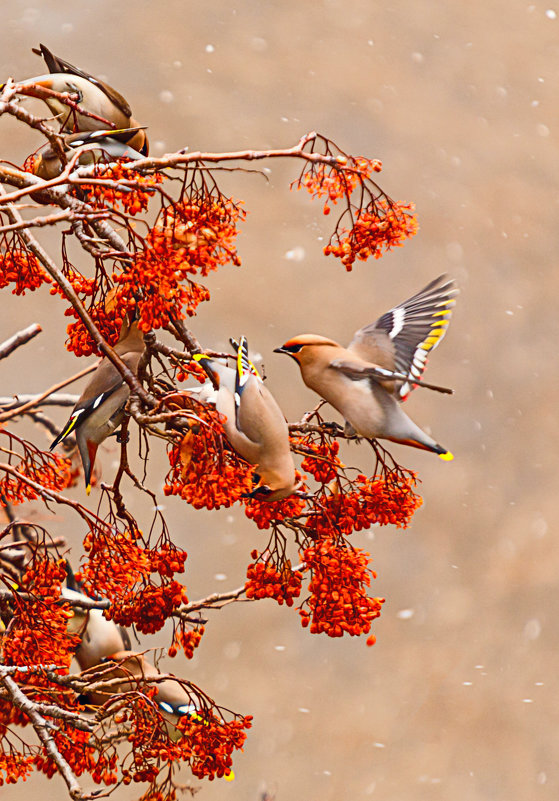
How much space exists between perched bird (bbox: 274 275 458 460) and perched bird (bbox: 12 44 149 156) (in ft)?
1.21

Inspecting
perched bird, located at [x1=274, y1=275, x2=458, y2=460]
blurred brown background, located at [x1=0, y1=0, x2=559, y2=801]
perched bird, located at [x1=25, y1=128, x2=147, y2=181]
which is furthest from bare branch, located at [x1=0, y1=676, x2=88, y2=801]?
blurred brown background, located at [x1=0, y1=0, x2=559, y2=801]

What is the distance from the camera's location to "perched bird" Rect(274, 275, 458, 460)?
1194 millimetres

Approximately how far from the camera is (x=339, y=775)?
222 cm

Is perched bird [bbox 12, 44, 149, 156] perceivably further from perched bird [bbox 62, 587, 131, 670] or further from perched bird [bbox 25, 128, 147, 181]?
perched bird [bbox 62, 587, 131, 670]

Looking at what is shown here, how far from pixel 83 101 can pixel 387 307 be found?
1238 mm

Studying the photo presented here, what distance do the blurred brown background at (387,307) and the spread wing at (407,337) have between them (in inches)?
38.2

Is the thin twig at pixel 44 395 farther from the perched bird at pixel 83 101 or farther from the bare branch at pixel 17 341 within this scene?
the perched bird at pixel 83 101

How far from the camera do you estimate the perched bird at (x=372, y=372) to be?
1.19 meters

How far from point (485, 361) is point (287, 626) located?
824 millimetres

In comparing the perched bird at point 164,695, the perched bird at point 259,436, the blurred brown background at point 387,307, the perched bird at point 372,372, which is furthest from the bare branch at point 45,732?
the blurred brown background at point 387,307

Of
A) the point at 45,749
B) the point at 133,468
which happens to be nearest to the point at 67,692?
the point at 45,749

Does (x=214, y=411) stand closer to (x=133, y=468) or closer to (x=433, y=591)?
(x=133, y=468)

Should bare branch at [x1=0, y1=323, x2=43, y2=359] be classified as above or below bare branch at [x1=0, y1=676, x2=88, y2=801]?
above

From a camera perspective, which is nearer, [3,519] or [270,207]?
[3,519]
